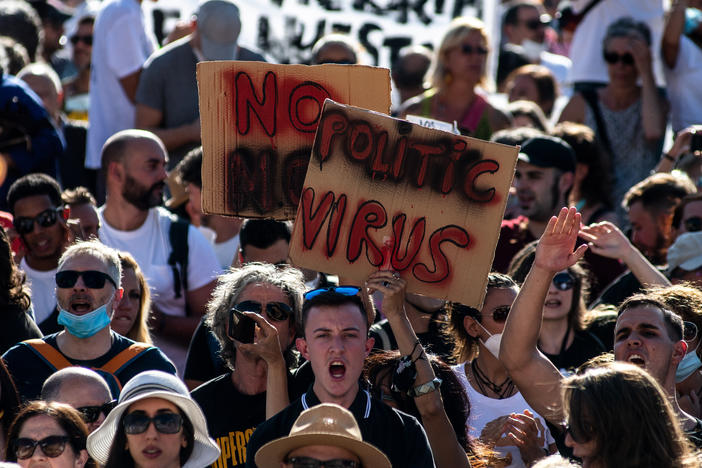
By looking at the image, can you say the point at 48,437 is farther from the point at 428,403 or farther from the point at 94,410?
the point at 428,403

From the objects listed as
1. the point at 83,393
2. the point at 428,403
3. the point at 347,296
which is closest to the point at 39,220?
the point at 83,393

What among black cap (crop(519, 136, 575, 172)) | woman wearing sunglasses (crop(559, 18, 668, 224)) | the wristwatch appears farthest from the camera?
woman wearing sunglasses (crop(559, 18, 668, 224))

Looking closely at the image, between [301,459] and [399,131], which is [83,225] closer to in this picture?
[399,131]

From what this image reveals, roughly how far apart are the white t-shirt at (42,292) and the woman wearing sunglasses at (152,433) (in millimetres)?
2058

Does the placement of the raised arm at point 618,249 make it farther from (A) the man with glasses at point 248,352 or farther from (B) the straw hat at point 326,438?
(B) the straw hat at point 326,438

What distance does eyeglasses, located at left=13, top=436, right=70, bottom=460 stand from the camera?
15.2ft

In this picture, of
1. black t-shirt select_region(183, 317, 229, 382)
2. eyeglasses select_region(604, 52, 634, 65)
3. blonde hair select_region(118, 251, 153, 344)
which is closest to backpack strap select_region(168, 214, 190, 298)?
blonde hair select_region(118, 251, 153, 344)

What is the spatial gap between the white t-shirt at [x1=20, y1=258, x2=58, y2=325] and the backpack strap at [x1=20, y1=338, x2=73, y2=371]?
1.02 m

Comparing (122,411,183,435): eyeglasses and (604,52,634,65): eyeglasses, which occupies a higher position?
(604,52,634,65): eyeglasses

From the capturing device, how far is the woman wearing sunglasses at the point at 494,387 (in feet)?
16.2

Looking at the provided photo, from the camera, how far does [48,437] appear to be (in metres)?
4.65

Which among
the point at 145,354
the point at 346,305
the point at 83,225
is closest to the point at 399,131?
the point at 346,305

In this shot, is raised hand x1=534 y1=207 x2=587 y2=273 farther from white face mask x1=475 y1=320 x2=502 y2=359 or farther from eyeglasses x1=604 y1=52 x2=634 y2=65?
eyeglasses x1=604 y1=52 x2=634 y2=65

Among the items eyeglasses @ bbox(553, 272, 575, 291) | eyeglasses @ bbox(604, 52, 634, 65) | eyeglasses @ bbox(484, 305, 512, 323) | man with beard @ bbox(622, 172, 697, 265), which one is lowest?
eyeglasses @ bbox(484, 305, 512, 323)
